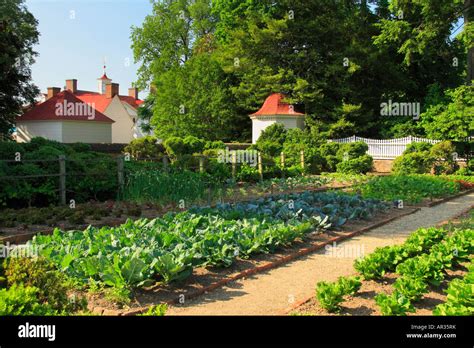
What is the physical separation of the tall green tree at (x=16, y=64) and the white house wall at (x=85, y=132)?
387cm

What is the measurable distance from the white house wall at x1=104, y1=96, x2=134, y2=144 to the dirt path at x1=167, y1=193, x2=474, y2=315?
48043 millimetres

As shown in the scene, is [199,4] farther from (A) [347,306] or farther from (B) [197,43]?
(A) [347,306]

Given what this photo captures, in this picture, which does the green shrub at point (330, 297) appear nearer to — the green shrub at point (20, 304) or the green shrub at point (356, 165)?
the green shrub at point (20, 304)

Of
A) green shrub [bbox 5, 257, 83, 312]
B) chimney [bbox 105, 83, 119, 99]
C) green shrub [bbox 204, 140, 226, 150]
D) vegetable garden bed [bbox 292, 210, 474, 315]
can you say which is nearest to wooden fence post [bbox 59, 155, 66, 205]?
green shrub [bbox 5, 257, 83, 312]

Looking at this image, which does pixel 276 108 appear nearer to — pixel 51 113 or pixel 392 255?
pixel 51 113

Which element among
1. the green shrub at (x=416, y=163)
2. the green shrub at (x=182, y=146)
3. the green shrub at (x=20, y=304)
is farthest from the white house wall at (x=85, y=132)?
the green shrub at (x=20, y=304)

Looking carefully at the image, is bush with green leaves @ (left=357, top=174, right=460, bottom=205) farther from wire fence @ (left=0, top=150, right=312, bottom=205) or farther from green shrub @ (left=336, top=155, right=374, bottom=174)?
green shrub @ (left=336, top=155, right=374, bottom=174)

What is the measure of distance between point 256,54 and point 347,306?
32658 mm

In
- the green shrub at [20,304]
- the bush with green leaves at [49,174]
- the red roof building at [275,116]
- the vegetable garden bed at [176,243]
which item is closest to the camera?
the green shrub at [20,304]

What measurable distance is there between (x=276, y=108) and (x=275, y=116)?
2.33ft

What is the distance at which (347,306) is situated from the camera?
538cm

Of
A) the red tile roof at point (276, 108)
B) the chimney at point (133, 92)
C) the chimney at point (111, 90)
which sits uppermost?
the chimney at point (133, 92)

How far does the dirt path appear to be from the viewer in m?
5.33

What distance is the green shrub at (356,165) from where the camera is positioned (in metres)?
25.7
